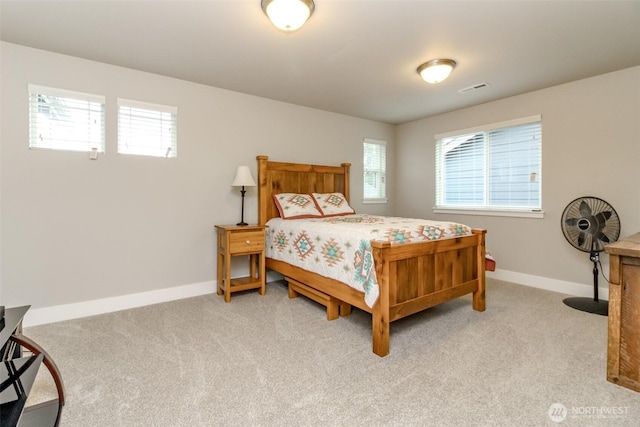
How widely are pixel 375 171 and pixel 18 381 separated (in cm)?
447

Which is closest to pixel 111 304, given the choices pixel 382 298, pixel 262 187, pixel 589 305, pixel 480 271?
pixel 262 187

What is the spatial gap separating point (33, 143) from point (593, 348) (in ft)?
14.7

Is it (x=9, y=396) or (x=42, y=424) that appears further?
(x=42, y=424)

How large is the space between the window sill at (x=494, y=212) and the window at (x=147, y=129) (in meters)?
3.62

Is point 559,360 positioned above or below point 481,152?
below

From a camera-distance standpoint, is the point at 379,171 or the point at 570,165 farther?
the point at 379,171

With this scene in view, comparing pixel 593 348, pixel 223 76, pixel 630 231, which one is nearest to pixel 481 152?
pixel 630 231

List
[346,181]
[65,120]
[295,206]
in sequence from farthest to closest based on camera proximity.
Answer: [346,181] → [295,206] → [65,120]

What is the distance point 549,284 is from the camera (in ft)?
11.0

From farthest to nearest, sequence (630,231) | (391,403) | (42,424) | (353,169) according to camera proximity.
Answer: (353,169) < (630,231) < (391,403) < (42,424)

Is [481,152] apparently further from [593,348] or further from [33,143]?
[33,143]

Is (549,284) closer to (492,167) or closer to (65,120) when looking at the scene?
(492,167)

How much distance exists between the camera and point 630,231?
2857 mm

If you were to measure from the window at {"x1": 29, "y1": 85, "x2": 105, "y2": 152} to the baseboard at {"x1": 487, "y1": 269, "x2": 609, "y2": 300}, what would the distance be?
4630 millimetres
